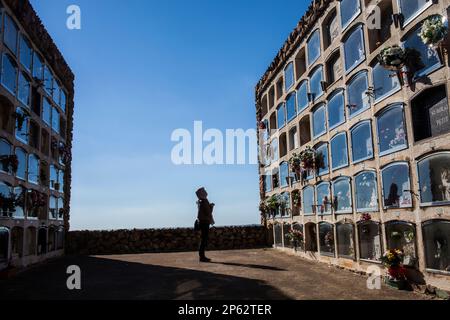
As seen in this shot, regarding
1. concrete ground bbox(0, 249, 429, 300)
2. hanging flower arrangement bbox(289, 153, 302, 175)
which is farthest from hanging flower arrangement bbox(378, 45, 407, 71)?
hanging flower arrangement bbox(289, 153, 302, 175)

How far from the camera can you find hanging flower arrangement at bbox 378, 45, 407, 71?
6234 mm

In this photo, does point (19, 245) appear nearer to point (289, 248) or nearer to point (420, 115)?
point (289, 248)

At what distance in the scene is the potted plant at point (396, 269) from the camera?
Result: 601 cm

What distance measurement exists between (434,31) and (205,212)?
644 cm

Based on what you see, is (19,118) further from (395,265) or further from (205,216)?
(395,265)

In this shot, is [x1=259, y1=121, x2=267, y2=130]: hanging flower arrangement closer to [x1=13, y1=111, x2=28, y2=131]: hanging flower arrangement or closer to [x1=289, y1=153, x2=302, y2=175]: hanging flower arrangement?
[x1=289, y1=153, x2=302, y2=175]: hanging flower arrangement

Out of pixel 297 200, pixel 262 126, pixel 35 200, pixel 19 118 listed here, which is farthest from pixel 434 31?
pixel 262 126

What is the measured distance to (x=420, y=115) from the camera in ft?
20.3

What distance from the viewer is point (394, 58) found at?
6.26 m

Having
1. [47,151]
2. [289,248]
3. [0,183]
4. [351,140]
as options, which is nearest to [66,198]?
[47,151]

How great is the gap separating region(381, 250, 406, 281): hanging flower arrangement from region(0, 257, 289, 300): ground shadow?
192 cm

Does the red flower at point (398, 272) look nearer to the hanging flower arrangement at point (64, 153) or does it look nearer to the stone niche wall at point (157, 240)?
the stone niche wall at point (157, 240)

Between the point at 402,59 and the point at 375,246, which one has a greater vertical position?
the point at 402,59

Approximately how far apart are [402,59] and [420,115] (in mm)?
974
